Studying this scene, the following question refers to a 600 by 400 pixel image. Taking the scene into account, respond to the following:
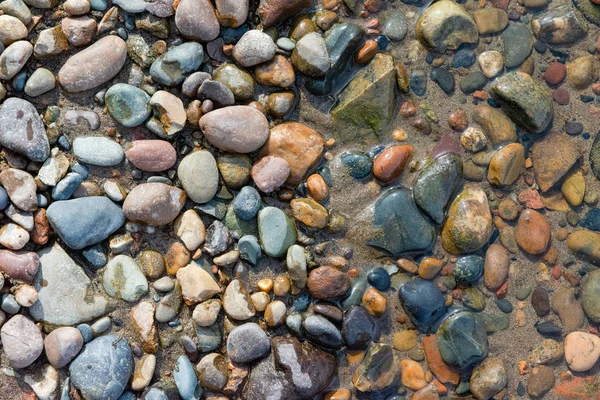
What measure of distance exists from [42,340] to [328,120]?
1.92 metres

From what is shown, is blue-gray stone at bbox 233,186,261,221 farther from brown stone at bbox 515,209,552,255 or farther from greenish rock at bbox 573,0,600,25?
greenish rock at bbox 573,0,600,25

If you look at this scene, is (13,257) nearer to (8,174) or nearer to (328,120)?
(8,174)

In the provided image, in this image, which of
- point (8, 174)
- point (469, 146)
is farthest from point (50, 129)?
point (469, 146)

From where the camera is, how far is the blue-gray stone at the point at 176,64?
2895 millimetres

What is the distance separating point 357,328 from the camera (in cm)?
291

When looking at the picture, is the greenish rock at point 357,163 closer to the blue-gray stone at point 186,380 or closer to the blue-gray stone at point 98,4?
the blue-gray stone at point 186,380

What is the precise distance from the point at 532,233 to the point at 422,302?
31.0 inches

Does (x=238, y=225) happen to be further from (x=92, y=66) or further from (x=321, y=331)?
(x=92, y=66)

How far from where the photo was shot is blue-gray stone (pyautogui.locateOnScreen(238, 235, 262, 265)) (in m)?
2.91

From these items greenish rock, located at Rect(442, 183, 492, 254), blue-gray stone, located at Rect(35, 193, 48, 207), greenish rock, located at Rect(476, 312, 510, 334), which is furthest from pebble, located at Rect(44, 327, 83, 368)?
greenish rock, located at Rect(476, 312, 510, 334)

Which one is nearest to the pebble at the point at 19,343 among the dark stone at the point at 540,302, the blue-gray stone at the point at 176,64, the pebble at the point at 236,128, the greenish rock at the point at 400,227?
the pebble at the point at 236,128

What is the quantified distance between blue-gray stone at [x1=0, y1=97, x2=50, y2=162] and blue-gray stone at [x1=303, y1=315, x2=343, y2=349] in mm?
1645

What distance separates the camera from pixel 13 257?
2.72 metres

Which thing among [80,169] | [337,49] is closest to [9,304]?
[80,169]
